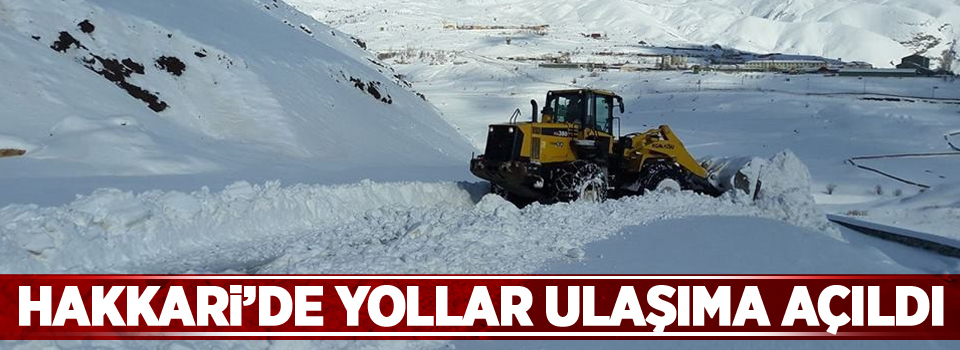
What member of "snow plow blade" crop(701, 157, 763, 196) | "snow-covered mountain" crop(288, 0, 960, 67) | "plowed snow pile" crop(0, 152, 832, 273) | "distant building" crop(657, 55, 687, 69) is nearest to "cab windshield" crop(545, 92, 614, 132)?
"plowed snow pile" crop(0, 152, 832, 273)

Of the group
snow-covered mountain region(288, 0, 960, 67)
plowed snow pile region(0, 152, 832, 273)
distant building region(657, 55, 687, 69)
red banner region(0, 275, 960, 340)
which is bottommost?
red banner region(0, 275, 960, 340)

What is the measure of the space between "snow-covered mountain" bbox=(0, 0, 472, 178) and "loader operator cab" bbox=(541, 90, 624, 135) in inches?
212

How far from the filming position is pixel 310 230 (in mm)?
11148

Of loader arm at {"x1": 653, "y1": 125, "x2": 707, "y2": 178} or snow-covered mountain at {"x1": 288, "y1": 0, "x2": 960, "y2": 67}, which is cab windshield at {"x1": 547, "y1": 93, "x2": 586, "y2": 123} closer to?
loader arm at {"x1": 653, "y1": 125, "x2": 707, "y2": 178}

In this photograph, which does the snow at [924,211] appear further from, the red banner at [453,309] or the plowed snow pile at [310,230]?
the red banner at [453,309]

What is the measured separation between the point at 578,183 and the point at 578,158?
3.49ft

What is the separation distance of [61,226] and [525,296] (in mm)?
4865

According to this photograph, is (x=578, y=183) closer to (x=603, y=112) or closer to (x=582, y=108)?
(x=582, y=108)

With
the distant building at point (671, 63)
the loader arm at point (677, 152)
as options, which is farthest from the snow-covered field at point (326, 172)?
the distant building at point (671, 63)

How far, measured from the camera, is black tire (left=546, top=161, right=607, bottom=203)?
13.4 m

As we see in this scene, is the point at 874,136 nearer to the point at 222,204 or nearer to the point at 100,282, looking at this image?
the point at 222,204

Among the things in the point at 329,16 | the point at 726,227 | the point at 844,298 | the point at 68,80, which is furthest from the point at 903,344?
the point at 329,16

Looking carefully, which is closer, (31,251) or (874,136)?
(31,251)

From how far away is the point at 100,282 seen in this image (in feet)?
22.8
